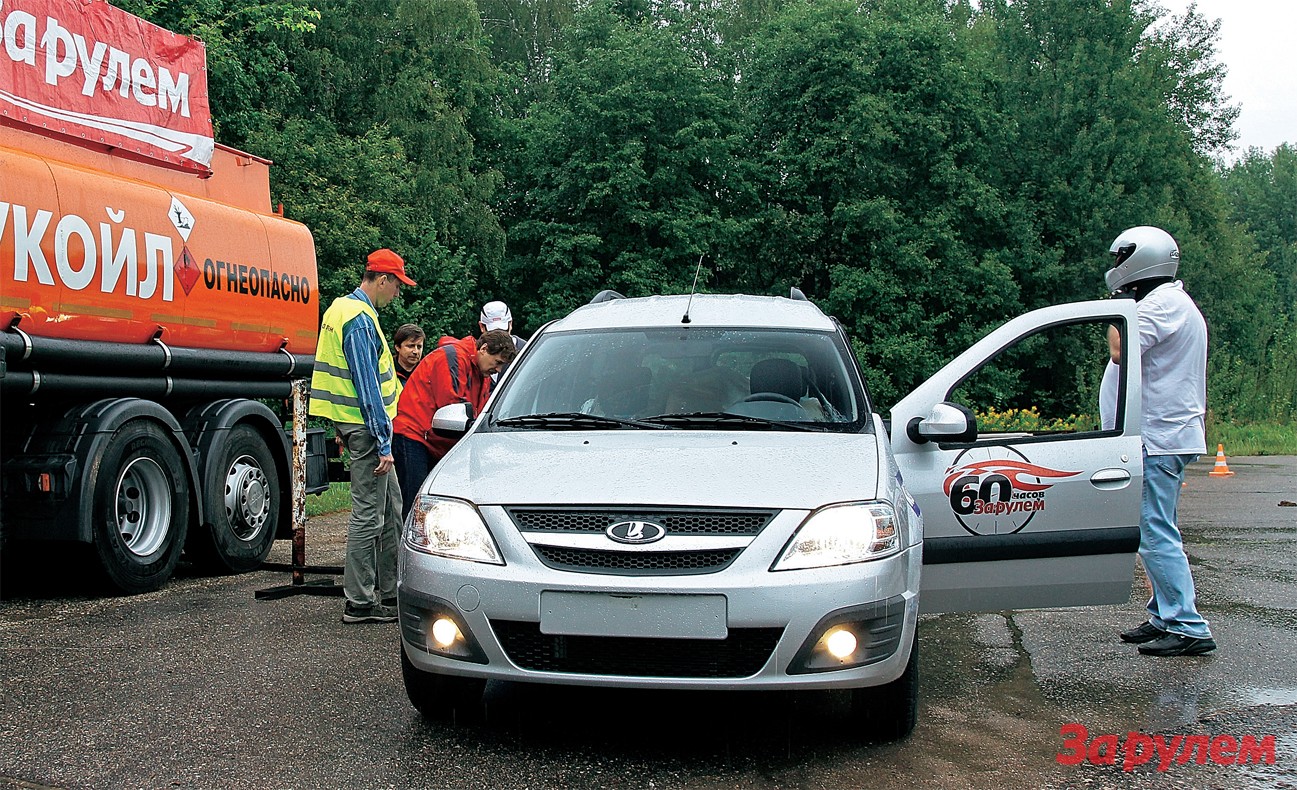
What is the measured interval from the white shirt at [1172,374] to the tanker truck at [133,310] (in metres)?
5.62

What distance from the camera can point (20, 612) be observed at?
696 centimetres

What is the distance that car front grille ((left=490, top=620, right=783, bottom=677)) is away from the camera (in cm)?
404

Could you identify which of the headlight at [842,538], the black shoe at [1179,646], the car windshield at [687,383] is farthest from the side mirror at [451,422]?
the black shoe at [1179,646]

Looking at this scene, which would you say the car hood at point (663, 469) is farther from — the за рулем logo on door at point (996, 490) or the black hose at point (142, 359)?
the black hose at point (142, 359)

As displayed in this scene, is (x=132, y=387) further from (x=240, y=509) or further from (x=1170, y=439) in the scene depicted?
(x=1170, y=439)

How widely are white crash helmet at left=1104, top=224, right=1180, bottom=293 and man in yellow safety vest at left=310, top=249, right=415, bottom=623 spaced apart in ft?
12.0

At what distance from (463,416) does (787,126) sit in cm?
3546

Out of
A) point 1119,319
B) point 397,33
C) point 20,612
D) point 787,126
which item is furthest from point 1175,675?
point 787,126

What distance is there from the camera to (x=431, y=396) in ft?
22.7

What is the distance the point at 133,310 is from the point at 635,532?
4689mm

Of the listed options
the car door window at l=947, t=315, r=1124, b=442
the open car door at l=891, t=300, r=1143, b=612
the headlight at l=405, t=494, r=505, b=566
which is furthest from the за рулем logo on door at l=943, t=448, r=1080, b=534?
the car door window at l=947, t=315, r=1124, b=442

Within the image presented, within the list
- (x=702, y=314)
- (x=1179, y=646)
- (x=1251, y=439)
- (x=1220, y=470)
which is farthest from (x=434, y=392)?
(x=1251, y=439)

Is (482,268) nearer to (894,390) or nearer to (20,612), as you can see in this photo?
(894,390)

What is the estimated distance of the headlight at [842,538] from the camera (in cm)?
405
